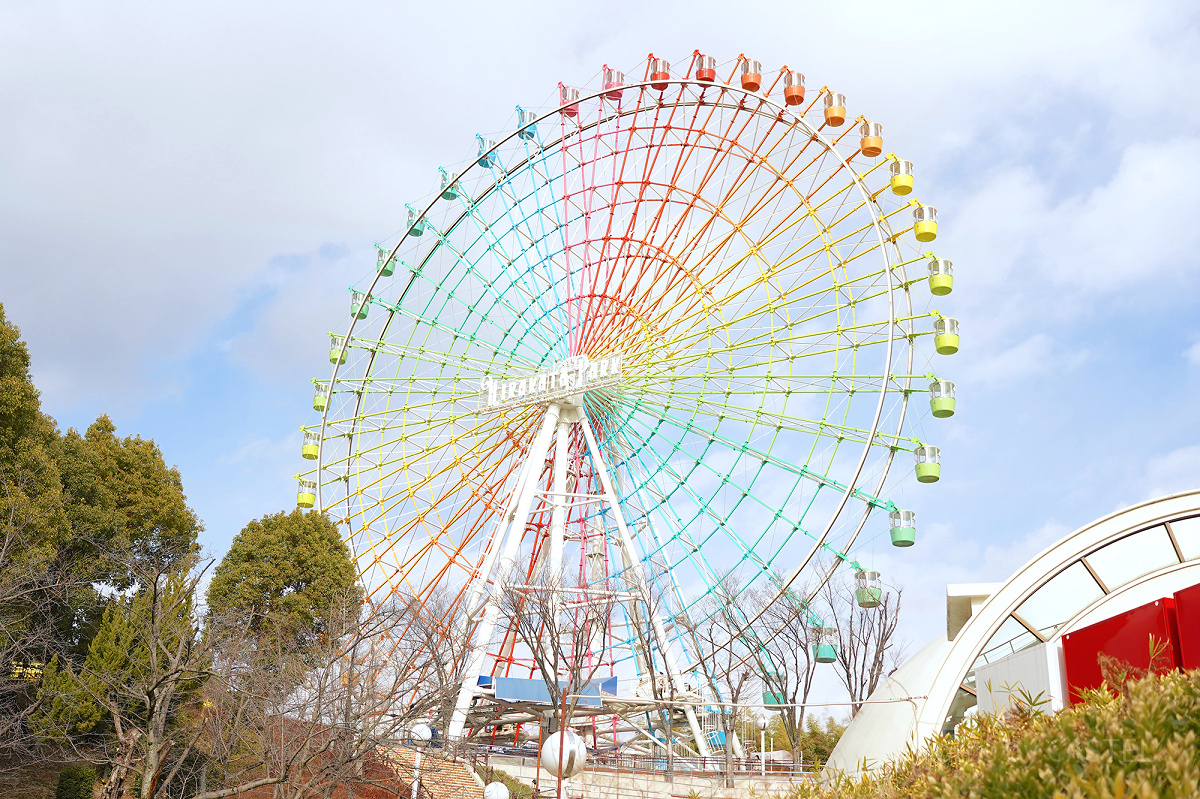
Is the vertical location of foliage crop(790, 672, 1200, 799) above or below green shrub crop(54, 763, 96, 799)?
above

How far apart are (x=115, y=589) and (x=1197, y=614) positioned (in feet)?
74.5

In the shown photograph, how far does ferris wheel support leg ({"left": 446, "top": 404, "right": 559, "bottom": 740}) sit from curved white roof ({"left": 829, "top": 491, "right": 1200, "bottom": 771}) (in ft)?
40.9

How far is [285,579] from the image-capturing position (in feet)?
85.9

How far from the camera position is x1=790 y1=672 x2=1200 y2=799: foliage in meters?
4.50

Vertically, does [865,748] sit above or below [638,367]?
below

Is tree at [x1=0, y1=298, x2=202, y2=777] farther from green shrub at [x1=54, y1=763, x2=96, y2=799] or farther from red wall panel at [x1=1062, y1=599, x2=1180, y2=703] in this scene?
red wall panel at [x1=1062, y1=599, x2=1180, y2=703]

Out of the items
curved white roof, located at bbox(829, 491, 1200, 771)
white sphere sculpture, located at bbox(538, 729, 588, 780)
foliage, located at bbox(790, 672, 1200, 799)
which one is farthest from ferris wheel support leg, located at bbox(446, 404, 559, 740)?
foliage, located at bbox(790, 672, 1200, 799)

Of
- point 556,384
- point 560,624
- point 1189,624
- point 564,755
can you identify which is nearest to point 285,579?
point 560,624

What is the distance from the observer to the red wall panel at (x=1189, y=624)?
32.3 ft

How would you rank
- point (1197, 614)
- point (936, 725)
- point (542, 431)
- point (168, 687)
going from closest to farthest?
1. point (1197, 614)
2. point (168, 687)
3. point (936, 725)
4. point (542, 431)

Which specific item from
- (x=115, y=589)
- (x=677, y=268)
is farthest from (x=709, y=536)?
(x=115, y=589)

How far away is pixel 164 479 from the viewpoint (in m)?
27.3

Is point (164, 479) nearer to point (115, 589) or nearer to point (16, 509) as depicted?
point (115, 589)

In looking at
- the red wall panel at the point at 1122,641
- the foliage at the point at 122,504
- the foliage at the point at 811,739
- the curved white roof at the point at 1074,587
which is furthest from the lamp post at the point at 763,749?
the foliage at the point at 122,504
